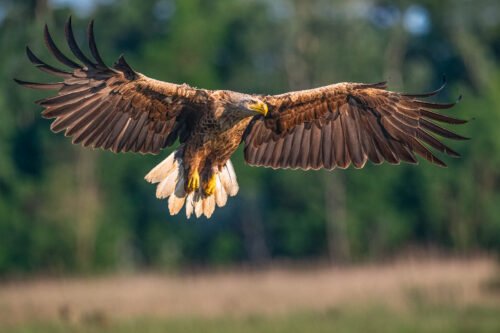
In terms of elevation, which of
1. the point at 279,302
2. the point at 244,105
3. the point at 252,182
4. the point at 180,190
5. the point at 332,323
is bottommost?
the point at 332,323

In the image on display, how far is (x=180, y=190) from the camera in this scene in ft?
34.6

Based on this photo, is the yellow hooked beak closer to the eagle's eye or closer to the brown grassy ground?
the eagle's eye

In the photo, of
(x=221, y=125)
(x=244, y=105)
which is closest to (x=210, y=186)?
(x=221, y=125)

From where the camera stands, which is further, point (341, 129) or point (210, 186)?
point (341, 129)

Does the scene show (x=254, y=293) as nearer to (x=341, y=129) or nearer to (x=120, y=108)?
(x=341, y=129)

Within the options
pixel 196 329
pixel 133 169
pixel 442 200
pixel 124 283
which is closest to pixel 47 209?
pixel 133 169

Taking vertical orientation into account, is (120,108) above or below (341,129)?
above

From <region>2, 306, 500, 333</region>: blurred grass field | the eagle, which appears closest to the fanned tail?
the eagle

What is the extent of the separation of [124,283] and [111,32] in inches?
722

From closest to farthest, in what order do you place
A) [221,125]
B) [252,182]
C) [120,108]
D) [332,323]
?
[221,125], [120,108], [332,323], [252,182]

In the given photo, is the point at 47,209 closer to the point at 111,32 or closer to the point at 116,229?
the point at 116,229

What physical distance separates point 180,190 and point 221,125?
2.15 feet

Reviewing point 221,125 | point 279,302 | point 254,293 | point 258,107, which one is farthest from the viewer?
point 254,293

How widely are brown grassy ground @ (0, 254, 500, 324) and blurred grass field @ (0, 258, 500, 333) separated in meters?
0.02
